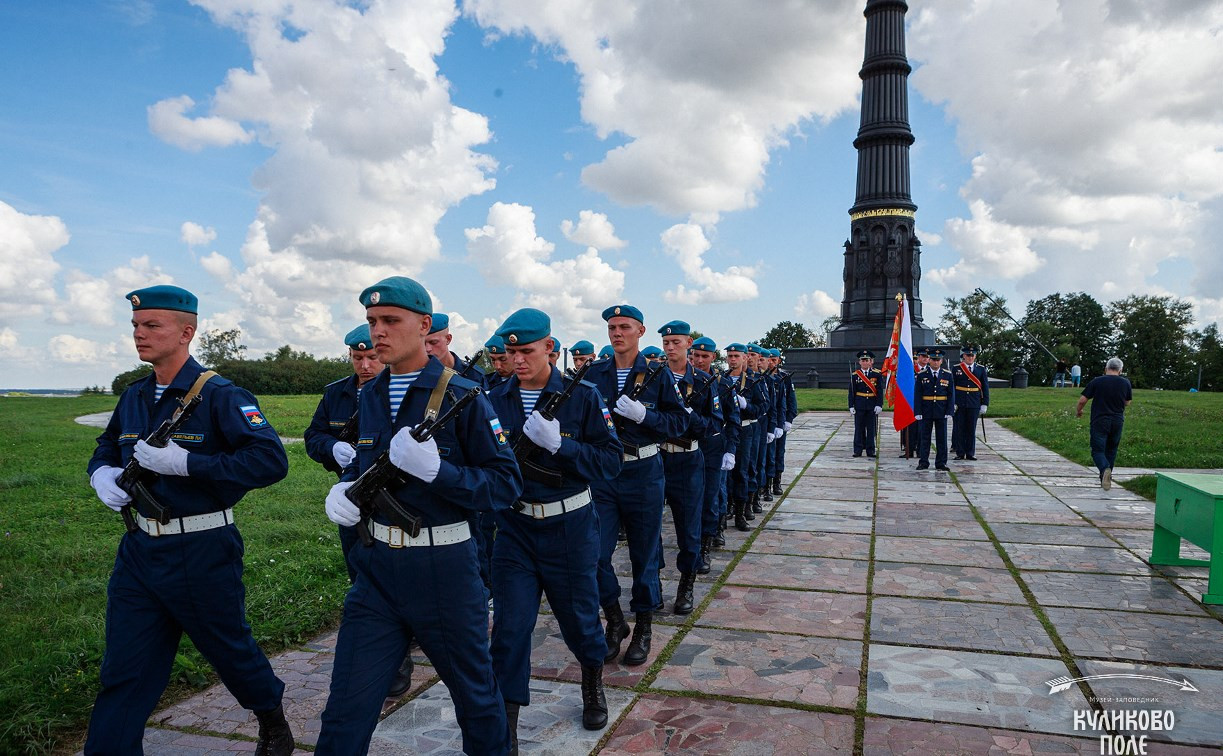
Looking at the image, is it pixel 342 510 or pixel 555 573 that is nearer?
pixel 342 510

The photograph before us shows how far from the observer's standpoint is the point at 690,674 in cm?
436

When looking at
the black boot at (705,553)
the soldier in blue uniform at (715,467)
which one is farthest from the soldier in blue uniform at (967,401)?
the black boot at (705,553)

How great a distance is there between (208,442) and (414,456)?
131 cm

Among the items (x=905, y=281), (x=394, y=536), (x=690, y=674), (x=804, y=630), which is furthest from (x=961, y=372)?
(x=905, y=281)

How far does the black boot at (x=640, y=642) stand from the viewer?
14.8ft

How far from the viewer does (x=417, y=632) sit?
274 centimetres

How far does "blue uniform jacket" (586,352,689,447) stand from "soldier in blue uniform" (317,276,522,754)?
6.62 feet

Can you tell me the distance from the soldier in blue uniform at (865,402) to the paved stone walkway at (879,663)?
662cm

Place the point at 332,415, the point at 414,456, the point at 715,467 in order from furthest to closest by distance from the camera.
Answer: the point at 715,467, the point at 332,415, the point at 414,456

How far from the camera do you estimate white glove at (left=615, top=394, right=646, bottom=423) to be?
4.74 metres

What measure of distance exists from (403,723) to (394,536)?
1.58 m

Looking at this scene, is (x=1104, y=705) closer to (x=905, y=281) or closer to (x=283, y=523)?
(x=283, y=523)

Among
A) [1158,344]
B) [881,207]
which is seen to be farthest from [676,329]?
[1158,344]

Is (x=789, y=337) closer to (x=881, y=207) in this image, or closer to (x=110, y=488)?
(x=881, y=207)
